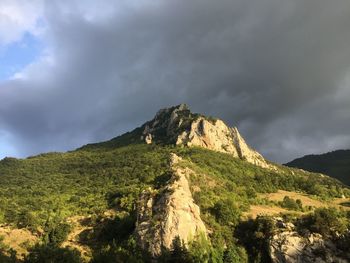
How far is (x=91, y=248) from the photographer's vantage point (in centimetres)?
10794

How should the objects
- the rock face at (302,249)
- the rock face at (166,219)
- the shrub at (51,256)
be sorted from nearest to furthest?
1. the shrub at (51,256)
2. the rock face at (302,249)
3. the rock face at (166,219)

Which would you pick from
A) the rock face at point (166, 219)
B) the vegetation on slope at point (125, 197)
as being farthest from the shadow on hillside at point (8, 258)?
the rock face at point (166, 219)

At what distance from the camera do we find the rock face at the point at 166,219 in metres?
96.2

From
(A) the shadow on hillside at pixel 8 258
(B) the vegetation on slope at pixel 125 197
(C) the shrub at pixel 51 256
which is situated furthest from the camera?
(B) the vegetation on slope at pixel 125 197

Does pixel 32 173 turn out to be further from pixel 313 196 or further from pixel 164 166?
pixel 313 196

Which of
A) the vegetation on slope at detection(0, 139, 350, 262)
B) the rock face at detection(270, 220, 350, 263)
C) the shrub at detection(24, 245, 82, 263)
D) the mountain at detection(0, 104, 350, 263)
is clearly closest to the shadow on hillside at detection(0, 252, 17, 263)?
the mountain at detection(0, 104, 350, 263)

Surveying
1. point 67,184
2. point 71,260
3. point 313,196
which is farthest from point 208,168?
point 71,260

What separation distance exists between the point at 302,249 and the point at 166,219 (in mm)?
29432

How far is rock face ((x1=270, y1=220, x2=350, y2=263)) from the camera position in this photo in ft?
311

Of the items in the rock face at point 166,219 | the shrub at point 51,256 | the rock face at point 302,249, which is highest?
the rock face at point 166,219

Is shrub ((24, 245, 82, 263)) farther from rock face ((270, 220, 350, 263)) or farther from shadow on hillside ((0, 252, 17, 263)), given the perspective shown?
rock face ((270, 220, 350, 263))

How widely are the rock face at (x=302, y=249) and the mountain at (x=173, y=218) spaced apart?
0.70 ft

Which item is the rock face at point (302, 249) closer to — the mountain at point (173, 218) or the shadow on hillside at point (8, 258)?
the mountain at point (173, 218)

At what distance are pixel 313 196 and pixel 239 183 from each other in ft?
85.7
